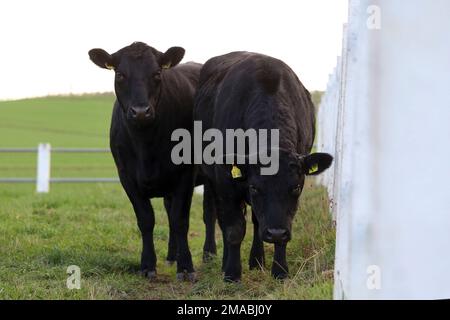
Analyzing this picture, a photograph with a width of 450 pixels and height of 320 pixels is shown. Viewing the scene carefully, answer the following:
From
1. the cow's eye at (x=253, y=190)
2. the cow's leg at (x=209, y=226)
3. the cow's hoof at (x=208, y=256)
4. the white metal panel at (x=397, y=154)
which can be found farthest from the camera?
the cow's leg at (x=209, y=226)

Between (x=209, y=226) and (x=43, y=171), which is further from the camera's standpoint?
(x=43, y=171)

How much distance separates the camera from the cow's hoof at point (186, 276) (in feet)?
23.2

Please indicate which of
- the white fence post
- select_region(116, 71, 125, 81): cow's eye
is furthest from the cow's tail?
the white fence post

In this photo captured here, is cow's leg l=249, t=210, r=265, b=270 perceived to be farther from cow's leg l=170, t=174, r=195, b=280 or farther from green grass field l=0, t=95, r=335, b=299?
cow's leg l=170, t=174, r=195, b=280

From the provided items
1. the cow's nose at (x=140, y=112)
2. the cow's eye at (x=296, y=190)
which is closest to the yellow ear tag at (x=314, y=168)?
the cow's eye at (x=296, y=190)

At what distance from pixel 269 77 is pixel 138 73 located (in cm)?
128

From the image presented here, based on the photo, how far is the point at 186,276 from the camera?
7129 mm

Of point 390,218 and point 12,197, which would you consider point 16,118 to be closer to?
point 12,197

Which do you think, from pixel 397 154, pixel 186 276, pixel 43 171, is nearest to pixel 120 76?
pixel 186 276

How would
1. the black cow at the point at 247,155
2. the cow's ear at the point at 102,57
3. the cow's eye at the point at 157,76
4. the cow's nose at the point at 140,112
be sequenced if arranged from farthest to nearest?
the cow's ear at the point at 102,57 < the cow's eye at the point at 157,76 < the cow's nose at the point at 140,112 < the black cow at the point at 247,155

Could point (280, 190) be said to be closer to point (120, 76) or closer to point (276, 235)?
point (276, 235)

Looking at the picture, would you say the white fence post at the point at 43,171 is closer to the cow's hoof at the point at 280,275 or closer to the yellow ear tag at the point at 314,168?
the cow's hoof at the point at 280,275

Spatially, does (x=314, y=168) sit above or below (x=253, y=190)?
above
